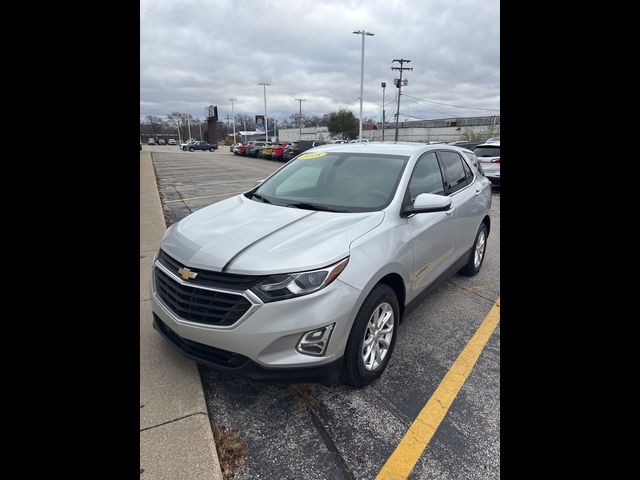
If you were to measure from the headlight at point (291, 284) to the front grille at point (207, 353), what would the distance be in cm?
39

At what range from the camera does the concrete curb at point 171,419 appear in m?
1.90

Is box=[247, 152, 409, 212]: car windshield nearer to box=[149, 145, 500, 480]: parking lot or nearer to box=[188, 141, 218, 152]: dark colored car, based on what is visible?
box=[149, 145, 500, 480]: parking lot

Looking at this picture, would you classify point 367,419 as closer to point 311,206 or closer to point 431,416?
point 431,416

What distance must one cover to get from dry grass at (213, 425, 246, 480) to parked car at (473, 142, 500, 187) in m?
11.0

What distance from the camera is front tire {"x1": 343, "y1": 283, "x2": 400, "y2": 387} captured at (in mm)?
2309

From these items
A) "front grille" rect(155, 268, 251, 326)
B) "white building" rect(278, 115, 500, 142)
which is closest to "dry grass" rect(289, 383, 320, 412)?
"front grille" rect(155, 268, 251, 326)

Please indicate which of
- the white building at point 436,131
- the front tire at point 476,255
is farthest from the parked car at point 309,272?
the white building at point 436,131

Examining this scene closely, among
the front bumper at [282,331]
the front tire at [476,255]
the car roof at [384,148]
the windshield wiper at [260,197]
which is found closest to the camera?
the front bumper at [282,331]

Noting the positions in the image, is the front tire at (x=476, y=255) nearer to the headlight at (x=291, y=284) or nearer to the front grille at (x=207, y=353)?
the headlight at (x=291, y=284)

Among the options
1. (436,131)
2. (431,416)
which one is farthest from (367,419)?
(436,131)
